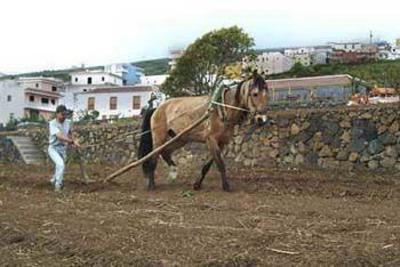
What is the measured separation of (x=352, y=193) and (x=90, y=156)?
13.6m

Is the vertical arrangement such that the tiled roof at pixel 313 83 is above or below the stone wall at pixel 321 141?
above

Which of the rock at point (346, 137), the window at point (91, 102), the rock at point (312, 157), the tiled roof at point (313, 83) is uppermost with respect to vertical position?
the tiled roof at point (313, 83)

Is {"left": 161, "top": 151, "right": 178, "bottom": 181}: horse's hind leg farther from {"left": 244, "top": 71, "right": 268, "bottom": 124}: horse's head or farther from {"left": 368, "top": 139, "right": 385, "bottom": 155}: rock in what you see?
{"left": 368, "top": 139, "right": 385, "bottom": 155}: rock

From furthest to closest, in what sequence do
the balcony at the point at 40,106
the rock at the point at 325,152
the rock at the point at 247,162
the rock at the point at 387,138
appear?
the balcony at the point at 40,106
the rock at the point at 247,162
the rock at the point at 325,152
the rock at the point at 387,138

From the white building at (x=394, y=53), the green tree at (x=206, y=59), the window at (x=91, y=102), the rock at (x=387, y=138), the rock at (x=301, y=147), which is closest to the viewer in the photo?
the rock at (x=387, y=138)

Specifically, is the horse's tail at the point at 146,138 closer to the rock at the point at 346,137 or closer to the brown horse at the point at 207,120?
the brown horse at the point at 207,120

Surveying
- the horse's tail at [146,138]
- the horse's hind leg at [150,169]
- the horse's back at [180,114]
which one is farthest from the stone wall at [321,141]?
the horse's hind leg at [150,169]

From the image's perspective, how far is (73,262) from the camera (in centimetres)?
604

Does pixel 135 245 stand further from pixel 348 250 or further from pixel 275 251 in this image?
pixel 348 250

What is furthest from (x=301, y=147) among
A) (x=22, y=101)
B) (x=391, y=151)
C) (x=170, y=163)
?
(x=22, y=101)

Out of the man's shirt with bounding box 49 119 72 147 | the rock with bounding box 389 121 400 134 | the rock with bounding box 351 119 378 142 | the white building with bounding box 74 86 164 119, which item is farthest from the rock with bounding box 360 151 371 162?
the white building with bounding box 74 86 164 119

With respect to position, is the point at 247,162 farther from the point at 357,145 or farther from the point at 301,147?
the point at 357,145

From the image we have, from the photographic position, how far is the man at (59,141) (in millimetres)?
12125

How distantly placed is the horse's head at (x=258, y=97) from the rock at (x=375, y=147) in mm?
5135
